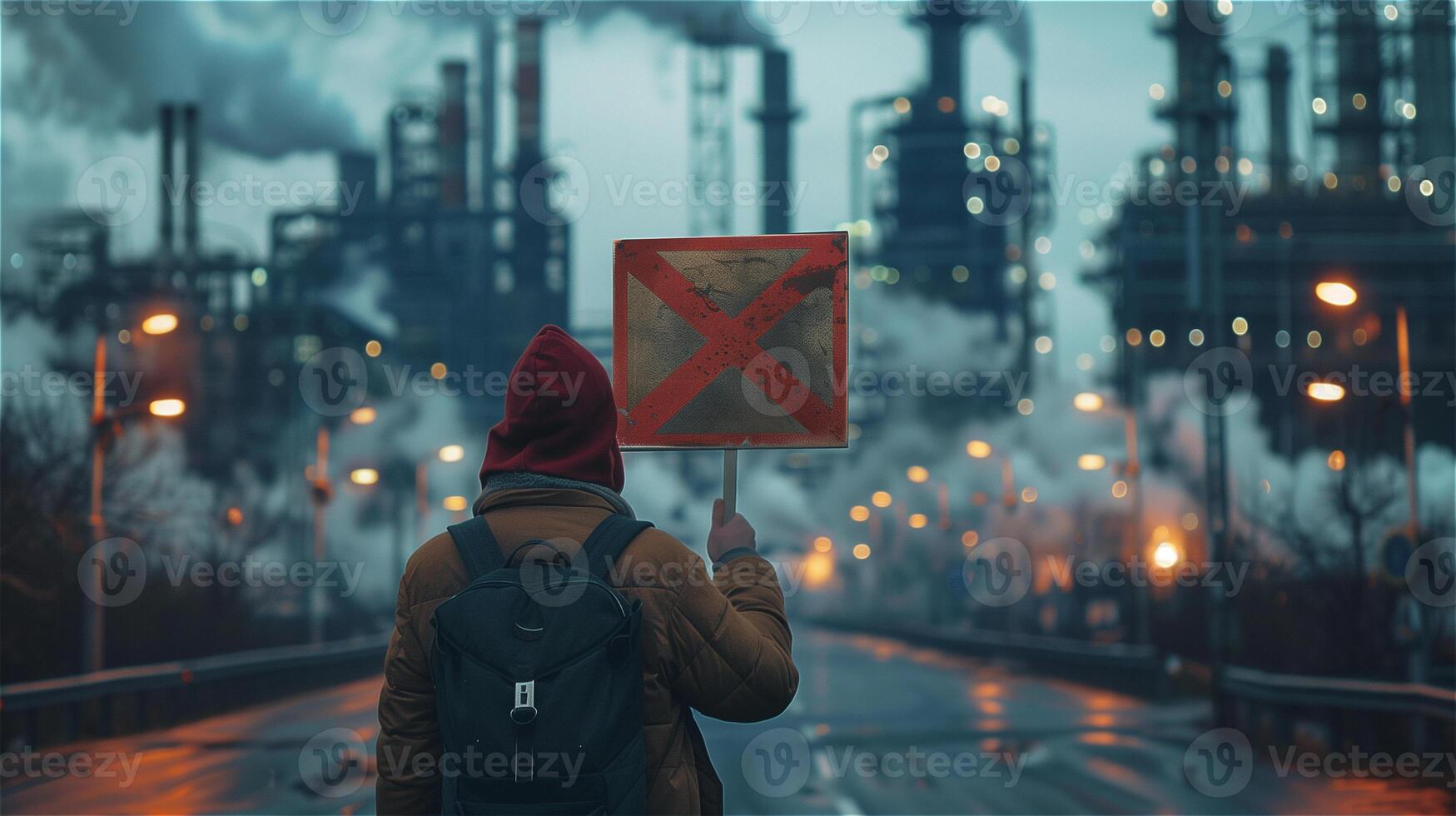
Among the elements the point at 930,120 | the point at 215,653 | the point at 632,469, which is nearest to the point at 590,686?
the point at 215,653

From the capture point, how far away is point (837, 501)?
69.8 metres

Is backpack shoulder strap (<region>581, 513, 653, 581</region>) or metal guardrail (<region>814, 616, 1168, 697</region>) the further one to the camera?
metal guardrail (<region>814, 616, 1168, 697</region>)

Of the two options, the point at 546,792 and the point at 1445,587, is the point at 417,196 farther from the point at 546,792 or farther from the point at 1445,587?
the point at 546,792

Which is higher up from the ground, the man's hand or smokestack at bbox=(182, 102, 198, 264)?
smokestack at bbox=(182, 102, 198, 264)

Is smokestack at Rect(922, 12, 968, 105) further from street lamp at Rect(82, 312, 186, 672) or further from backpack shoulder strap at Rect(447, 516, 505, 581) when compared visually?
backpack shoulder strap at Rect(447, 516, 505, 581)

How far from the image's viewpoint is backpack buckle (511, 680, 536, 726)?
9.89ft

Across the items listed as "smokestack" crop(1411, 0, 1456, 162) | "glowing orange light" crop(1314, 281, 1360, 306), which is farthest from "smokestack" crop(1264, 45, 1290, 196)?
"glowing orange light" crop(1314, 281, 1360, 306)

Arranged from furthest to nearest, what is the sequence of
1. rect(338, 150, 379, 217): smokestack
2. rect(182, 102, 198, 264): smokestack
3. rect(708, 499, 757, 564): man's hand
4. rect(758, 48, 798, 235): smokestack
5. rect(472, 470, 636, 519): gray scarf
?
1. rect(758, 48, 798, 235): smokestack
2. rect(338, 150, 379, 217): smokestack
3. rect(182, 102, 198, 264): smokestack
4. rect(708, 499, 757, 564): man's hand
5. rect(472, 470, 636, 519): gray scarf

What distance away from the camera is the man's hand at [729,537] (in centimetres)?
355

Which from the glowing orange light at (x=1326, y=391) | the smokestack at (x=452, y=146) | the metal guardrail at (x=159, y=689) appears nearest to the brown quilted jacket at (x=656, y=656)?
the metal guardrail at (x=159, y=689)

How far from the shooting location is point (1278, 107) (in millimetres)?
55594

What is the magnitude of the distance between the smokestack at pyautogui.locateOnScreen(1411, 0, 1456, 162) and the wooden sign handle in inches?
1824

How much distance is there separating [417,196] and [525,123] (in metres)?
4.22

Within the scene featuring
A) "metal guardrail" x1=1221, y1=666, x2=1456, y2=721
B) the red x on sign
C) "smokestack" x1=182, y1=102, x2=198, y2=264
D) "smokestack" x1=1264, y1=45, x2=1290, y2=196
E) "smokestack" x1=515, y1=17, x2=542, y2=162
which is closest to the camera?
the red x on sign
